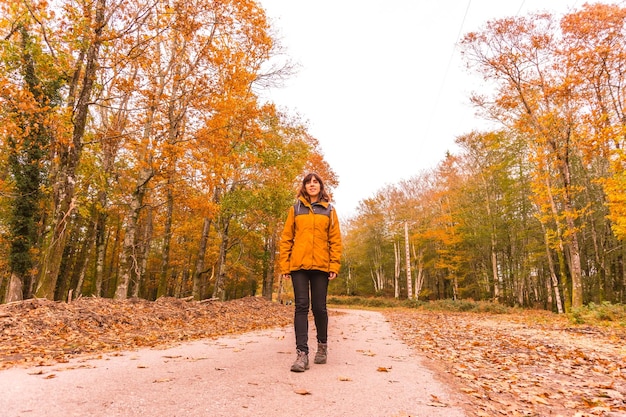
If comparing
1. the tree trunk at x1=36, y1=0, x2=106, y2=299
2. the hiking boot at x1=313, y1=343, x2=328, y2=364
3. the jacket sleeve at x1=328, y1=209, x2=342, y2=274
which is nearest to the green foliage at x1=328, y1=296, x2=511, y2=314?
the hiking boot at x1=313, y1=343, x2=328, y2=364

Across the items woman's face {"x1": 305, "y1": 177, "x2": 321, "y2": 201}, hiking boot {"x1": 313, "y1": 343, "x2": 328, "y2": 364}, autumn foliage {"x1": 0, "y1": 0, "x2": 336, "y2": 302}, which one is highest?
autumn foliage {"x1": 0, "y1": 0, "x2": 336, "y2": 302}

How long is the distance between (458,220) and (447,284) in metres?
12.2

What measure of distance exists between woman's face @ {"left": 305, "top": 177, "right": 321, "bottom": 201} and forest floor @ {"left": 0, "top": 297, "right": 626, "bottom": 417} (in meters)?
2.60

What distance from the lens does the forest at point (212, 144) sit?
9.35 m

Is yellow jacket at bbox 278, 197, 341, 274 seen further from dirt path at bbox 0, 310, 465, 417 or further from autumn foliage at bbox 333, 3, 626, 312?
autumn foliage at bbox 333, 3, 626, 312

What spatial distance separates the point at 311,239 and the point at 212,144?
9.08 m

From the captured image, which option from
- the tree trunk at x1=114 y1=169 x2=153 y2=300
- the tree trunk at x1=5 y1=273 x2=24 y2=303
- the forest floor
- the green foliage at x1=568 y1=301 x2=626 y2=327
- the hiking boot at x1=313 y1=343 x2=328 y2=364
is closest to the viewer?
the forest floor

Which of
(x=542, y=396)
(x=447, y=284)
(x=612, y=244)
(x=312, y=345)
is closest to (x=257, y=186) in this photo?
(x=312, y=345)

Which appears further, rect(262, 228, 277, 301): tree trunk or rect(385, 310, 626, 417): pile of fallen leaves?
rect(262, 228, 277, 301): tree trunk

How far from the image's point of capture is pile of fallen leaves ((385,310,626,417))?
3.19 meters

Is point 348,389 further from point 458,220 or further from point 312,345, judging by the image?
point 458,220

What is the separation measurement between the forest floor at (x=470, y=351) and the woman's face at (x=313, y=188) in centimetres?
260

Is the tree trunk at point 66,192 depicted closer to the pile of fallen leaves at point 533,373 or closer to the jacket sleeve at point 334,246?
the jacket sleeve at point 334,246

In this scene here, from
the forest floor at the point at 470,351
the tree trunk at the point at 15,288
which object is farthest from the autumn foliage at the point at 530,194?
the tree trunk at the point at 15,288
